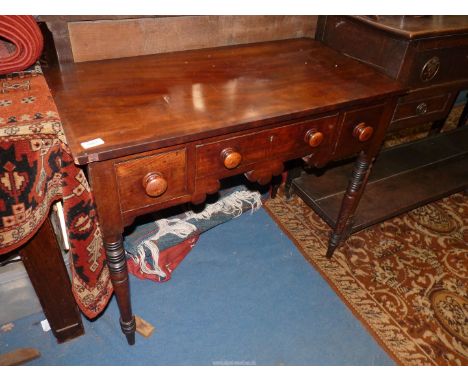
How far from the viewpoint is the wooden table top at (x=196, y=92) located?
1.19 m

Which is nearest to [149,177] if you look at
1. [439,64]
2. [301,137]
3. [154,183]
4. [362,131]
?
[154,183]

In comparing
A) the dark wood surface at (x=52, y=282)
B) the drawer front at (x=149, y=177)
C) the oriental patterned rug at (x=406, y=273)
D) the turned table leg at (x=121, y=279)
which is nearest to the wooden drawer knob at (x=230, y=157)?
the drawer front at (x=149, y=177)

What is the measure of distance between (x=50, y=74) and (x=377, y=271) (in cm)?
209

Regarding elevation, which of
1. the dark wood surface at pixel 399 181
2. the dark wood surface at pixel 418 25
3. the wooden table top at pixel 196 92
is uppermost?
the dark wood surface at pixel 418 25

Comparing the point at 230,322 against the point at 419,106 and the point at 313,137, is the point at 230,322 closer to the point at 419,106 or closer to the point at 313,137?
the point at 313,137

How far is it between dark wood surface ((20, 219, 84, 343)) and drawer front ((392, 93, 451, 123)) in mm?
1732

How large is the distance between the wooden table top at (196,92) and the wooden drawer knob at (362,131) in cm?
15

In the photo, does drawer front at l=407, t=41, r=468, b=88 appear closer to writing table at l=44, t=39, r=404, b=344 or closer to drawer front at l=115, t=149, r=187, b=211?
writing table at l=44, t=39, r=404, b=344

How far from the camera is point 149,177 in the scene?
124 cm

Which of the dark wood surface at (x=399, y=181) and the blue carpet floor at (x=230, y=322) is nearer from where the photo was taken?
the blue carpet floor at (x=230, y=322)

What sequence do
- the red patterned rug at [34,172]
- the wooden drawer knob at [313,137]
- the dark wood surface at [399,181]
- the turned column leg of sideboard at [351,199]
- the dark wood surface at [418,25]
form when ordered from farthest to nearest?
the dark wood surface at [399,181], the turned column leg of sideboard at [351,199], the dark wood surface at [418,25], the wooden drawer knob at [313,137], the red patterned rug at [34,172]

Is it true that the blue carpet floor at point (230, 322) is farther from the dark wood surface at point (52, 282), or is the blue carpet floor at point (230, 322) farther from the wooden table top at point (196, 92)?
the wooden table top at point (196, 92)

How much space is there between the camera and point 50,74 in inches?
58.4

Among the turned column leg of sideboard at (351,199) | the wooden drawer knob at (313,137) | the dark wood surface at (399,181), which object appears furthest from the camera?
the dark wood surface at (399,181)
